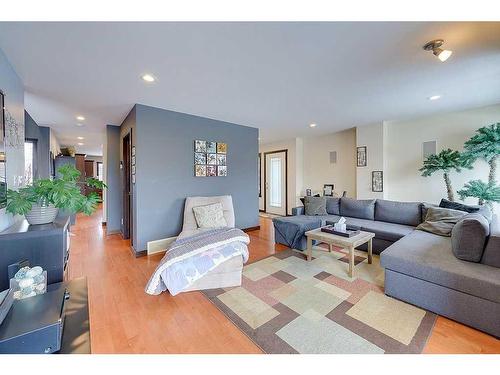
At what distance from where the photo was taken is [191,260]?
222 cm

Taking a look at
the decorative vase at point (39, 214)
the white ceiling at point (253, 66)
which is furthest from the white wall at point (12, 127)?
the decorative vase at point (39, 214)

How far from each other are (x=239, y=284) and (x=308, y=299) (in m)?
0.75

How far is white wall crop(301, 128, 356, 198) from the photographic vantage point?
5.19m

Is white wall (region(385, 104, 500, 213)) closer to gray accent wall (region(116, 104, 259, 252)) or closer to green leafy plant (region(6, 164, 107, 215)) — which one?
gray accent wall (region(116, 104, 259, 252))

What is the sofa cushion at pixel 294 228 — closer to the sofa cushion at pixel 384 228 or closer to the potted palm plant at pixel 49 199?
the sofa cushion at pixel 384 228

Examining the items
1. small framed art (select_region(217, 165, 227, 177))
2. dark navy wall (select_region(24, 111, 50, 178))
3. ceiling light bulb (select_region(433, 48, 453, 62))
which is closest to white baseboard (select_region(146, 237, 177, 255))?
small framed art (select_region(217, 165, 227, 177))

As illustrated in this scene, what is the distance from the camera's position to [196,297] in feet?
7.17

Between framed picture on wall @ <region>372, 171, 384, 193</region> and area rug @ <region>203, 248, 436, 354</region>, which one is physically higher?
framed picture on wall @ <region>372, 171, 384, 193</region>

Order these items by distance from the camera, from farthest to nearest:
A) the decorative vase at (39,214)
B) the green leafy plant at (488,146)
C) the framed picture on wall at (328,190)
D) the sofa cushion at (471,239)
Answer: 1. the framed picture on wall at (328,190)
2. the green leafy plant at (488,146)
3. the sofa cushion at (471,239)
4. the decorative vase at (39,214)

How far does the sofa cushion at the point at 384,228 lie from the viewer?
3107 mm

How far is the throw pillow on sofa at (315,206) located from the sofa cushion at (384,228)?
0.41m

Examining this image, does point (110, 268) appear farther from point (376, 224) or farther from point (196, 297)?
point (376, 224)

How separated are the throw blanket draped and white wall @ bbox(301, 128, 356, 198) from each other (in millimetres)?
3730

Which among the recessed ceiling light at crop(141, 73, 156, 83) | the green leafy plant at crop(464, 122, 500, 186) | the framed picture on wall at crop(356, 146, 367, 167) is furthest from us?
the framed picture on wall at crop(356, 146, 367, 167)
